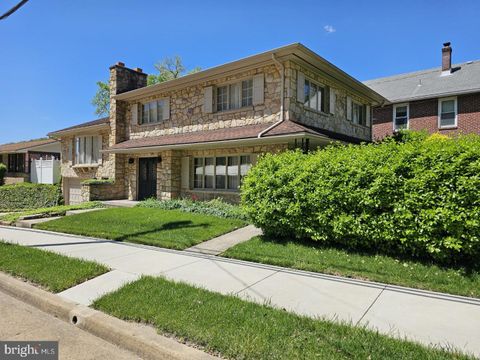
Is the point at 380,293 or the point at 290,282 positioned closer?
the point at 380,293

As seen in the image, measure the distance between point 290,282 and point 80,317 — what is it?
2.91 meters

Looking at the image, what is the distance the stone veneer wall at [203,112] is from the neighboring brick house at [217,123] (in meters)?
0.04

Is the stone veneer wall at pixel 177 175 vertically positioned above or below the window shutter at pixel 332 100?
below

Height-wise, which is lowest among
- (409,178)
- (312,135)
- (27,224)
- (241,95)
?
(27,224)

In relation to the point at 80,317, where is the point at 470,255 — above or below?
above

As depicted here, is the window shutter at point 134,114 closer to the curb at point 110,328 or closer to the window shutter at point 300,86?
the window shutter at point 300,86

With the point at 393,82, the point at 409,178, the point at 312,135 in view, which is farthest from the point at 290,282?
the point at 393,82

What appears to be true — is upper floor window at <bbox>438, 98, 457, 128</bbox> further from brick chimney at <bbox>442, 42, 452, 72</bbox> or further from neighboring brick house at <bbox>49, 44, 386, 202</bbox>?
neighboring brick house at <bbox>49, 44, 386, 202</bbox>

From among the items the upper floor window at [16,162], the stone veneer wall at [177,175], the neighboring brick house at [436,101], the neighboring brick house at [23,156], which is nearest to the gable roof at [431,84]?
the neighboring brick house at [436,101]

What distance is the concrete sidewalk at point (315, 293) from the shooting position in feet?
11.5

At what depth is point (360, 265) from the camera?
554 cm

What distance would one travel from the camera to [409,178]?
5.70m

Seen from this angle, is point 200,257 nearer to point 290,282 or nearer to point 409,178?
point 290,282

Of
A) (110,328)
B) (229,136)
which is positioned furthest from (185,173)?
(110,328)
